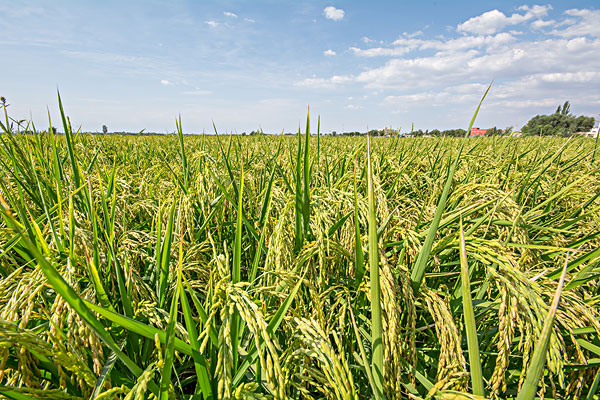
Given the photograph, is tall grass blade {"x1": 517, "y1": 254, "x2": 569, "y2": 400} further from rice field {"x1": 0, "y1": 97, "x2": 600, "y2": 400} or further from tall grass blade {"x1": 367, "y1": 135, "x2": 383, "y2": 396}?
tall grass blade {"x1": 367, "y1": 135, "x2": 383, "y2": 396}

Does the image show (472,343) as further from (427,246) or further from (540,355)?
(427,246)

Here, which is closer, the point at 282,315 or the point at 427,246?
the point at 282,315

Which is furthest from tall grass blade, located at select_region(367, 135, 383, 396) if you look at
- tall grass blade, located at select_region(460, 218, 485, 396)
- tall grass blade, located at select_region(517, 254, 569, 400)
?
tall grass blade, located at select_region(517, 254, 569, 400)

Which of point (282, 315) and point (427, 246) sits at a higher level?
point (427, 246)

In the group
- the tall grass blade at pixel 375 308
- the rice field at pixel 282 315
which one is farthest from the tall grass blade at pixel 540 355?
the tall grass blade at pixel 375 308

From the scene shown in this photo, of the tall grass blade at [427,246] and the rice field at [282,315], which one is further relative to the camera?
the tall grass blade at [427,246]

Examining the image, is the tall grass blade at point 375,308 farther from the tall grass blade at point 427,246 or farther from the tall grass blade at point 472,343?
the tall grass blade at point 427,246

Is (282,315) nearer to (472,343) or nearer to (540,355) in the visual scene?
(472,343)

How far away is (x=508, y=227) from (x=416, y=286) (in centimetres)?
67

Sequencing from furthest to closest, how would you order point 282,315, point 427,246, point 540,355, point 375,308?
point 427,246 < point 282,315 < point 375,308 < point 540,355

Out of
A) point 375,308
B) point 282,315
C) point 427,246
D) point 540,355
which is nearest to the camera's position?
point 540,355

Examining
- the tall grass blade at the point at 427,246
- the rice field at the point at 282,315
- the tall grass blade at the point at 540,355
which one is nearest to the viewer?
the tall grass blade at the point at 540,355

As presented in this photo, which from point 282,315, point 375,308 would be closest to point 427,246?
point 375,308

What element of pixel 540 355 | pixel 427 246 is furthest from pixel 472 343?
pixel 427 246
